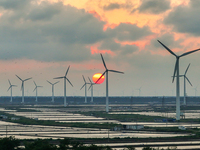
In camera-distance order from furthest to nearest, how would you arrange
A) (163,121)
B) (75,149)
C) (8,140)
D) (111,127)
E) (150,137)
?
(163,121) < (111,127) < (150,137) < (8,140) < (75,149)

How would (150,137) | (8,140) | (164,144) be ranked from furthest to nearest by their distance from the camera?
(150,137), (164,144), (8,140)

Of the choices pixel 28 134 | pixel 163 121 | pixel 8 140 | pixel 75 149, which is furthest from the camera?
pixel 163 121

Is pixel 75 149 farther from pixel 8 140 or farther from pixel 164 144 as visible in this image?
pixel 164 144

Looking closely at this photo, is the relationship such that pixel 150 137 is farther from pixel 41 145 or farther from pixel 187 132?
pixel 41 145

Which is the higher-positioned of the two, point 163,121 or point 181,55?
point 181,55

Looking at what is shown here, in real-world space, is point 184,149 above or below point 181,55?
below

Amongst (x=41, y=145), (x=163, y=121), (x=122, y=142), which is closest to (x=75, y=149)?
(x=41, y=145)

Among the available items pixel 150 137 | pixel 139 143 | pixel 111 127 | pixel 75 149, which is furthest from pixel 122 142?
pixel 111 127

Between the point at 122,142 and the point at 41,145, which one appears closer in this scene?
the point at 41,145

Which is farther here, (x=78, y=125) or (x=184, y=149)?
(x=78, y=125)
